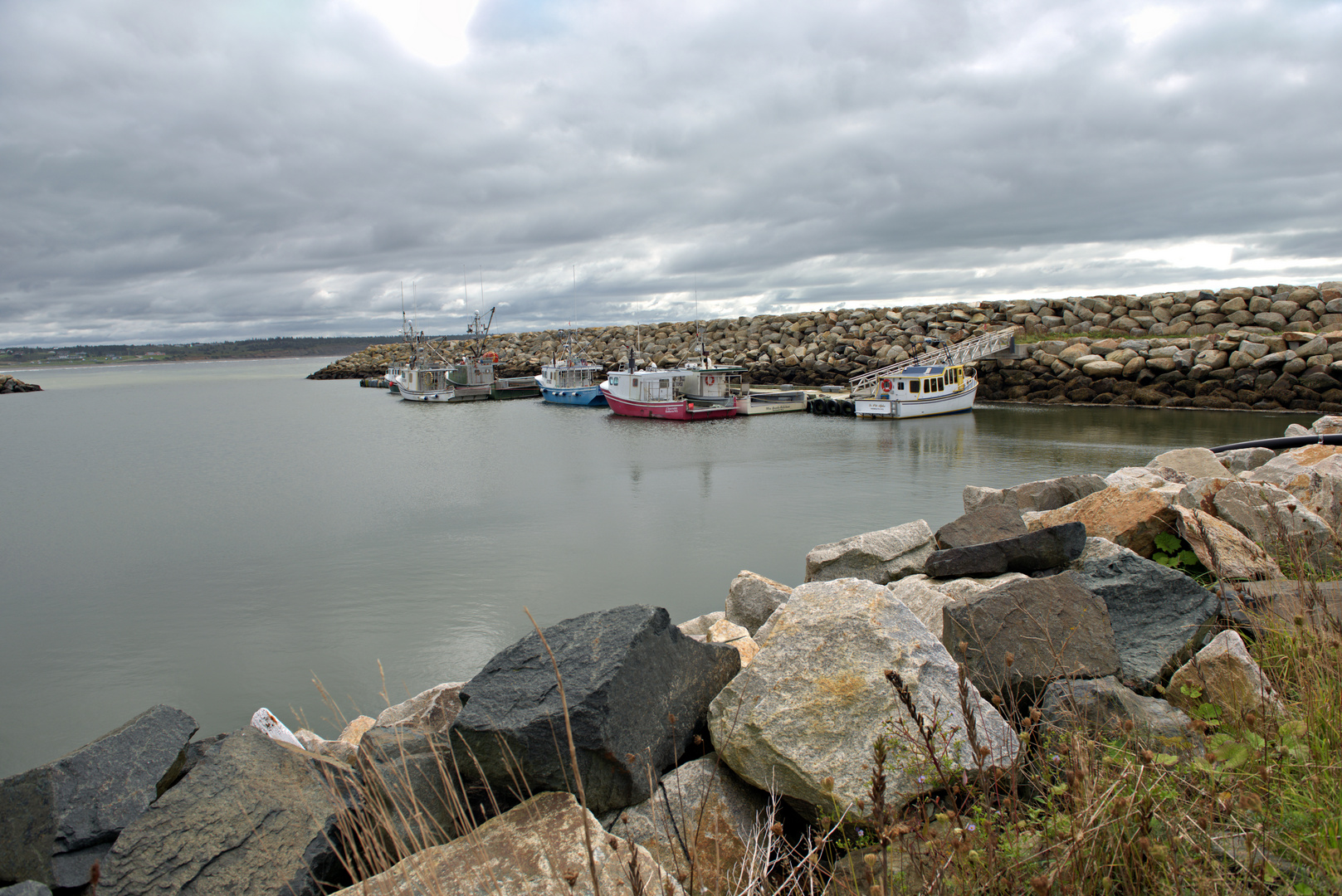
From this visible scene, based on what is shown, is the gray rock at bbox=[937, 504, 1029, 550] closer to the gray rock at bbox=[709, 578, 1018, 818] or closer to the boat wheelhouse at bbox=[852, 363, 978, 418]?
the gray rock at bbox=[709, 578, 1018, 818]

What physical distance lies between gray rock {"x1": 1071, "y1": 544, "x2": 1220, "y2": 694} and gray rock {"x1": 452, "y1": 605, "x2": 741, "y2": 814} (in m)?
2.13

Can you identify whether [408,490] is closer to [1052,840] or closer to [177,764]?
[177,764]

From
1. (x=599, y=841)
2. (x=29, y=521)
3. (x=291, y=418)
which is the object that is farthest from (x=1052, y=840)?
(x=291, y=418)

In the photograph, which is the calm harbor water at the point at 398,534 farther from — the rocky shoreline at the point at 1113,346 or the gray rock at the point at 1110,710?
the gray rock at the point at 1110,710

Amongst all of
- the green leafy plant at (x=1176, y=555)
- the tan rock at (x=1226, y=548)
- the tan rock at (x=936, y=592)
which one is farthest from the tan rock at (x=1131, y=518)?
the tan rock at (x=936, y=592)

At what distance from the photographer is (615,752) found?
9.29ft

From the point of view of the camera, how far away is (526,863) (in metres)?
2.43

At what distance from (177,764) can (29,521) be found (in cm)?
1842


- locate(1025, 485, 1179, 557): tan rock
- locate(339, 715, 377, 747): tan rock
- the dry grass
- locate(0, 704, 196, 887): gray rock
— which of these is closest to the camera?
the dry grass

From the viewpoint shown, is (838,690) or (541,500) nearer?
(838,690)

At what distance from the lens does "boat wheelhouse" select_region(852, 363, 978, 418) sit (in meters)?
31.9

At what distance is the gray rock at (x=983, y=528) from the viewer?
237 inches

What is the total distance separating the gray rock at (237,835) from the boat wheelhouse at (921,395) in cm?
3059

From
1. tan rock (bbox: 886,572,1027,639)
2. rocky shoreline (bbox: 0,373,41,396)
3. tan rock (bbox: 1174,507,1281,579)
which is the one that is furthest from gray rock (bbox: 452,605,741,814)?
rocky shoreline (bbox: 0,373,41,396)
